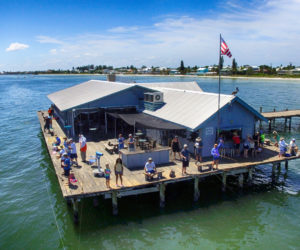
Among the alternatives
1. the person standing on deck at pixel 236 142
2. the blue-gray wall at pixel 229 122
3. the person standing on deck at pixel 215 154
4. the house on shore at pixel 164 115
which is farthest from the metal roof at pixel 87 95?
the person standing on deck at pixel 215 154

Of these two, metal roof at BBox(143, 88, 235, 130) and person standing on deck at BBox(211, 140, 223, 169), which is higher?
metal roof at BBox(143, 88, 235, 130)

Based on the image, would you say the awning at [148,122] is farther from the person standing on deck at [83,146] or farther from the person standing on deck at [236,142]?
the person standing on deck at [83,146]

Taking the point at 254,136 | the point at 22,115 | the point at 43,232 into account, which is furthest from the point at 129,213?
the point at 22,115

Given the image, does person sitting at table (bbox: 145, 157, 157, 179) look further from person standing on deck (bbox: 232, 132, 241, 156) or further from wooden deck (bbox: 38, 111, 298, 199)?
person standing on deck (bbox: 232, 132, 241, 156)

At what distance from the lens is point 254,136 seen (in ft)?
62.6

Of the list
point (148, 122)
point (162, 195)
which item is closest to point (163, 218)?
point (162, 195)

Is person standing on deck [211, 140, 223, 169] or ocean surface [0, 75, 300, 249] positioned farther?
person standing on deck [211, 140, 223, 169]

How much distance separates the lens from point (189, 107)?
65.6ft

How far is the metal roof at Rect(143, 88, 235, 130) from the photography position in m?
17.7

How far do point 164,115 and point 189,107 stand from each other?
2.06m

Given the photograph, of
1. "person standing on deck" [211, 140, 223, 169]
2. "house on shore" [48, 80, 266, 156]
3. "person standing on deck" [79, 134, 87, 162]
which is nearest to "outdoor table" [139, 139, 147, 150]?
"house on shore" [48, 80, 266, 156]

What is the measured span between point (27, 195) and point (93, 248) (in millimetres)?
7756

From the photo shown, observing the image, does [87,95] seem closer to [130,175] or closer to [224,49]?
[130,175]

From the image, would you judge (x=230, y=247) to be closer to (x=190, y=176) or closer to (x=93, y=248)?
(x=190, y=176)
